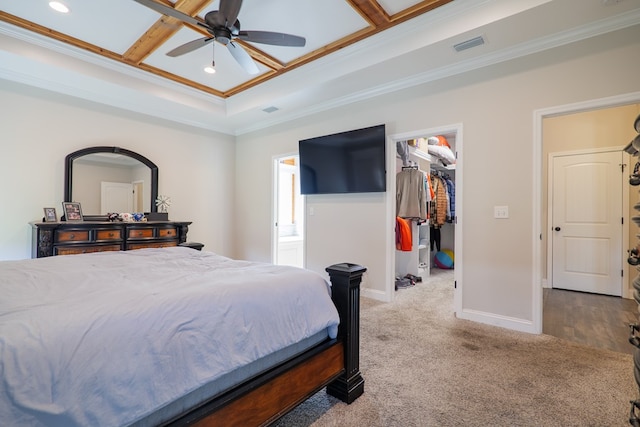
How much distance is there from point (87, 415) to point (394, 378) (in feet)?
5.45

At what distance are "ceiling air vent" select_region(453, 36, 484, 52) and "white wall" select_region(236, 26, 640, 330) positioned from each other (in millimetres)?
369

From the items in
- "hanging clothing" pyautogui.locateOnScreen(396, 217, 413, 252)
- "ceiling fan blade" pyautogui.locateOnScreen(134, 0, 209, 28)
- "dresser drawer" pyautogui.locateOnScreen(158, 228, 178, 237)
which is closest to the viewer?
"ceiling fan blade" pyautogui.locateOnScreen(134, 0, 209, 28)

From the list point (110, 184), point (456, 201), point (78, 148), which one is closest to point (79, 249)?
point (110, 184)

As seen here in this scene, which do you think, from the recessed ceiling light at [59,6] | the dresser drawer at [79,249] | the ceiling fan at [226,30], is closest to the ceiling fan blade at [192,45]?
the ceiling fan at [226,30]

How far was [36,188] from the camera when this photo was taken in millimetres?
3500

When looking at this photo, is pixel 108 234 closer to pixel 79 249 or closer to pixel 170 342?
pixel 79 249

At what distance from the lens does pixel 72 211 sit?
3.62 meters

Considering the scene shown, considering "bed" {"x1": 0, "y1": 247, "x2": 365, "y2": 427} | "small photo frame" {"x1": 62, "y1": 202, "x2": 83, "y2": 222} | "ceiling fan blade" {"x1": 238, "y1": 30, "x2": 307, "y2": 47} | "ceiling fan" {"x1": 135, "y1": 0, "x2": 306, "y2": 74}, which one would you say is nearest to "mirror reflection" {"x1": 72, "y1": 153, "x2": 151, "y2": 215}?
"small photo frame" {"x1": 62, "y1": 202, "x2": 83, "y2": 222}

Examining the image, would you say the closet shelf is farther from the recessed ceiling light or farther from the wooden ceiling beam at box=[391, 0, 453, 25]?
the recessed ceiling light

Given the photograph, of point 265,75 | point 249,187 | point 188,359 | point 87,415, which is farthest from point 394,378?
point 249,187

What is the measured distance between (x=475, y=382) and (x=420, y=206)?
2.83 metres

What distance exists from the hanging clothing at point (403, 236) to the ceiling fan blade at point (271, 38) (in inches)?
107

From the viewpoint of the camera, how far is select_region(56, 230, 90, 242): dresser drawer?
3258 mm

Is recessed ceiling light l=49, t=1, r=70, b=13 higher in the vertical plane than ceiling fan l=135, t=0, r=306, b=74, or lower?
higher
